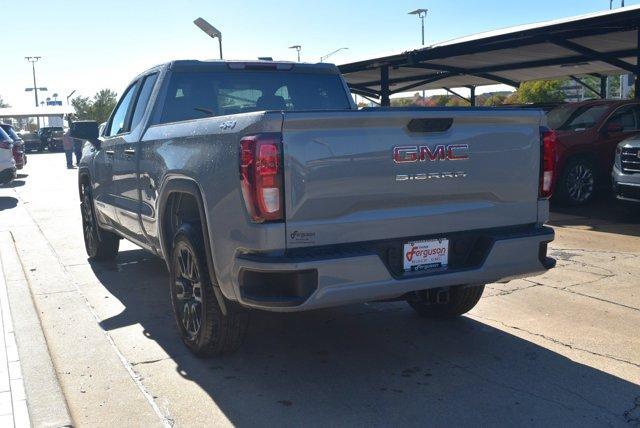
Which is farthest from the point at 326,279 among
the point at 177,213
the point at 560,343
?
the point at 560,343

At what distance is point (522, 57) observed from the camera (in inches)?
648

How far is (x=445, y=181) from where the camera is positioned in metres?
4.04

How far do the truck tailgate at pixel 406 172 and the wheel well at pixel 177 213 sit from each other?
44.2 inches

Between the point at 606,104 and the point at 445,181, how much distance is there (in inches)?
360

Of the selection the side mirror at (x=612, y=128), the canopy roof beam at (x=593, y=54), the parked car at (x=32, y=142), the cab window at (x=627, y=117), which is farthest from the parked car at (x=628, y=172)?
the parked car at (x=32, y=142)

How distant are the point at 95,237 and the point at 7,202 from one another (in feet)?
25.7

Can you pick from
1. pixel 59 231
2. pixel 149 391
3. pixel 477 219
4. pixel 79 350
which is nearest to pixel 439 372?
pixel 477 219

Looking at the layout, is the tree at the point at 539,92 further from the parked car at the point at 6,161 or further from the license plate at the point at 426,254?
the license plate at the point at 426,254

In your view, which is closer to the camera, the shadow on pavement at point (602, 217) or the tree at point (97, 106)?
the shadow on pavement at point (602, 217)

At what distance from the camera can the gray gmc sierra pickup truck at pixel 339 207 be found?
3.61 meters

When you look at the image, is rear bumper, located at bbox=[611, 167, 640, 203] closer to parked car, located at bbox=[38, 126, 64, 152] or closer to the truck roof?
the truck roof

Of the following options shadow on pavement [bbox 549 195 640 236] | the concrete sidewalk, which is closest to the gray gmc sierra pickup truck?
the concrete sidewalk

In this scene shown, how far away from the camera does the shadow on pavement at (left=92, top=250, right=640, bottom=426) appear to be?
12.2ft

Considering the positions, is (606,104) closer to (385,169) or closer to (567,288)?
(567,288)
